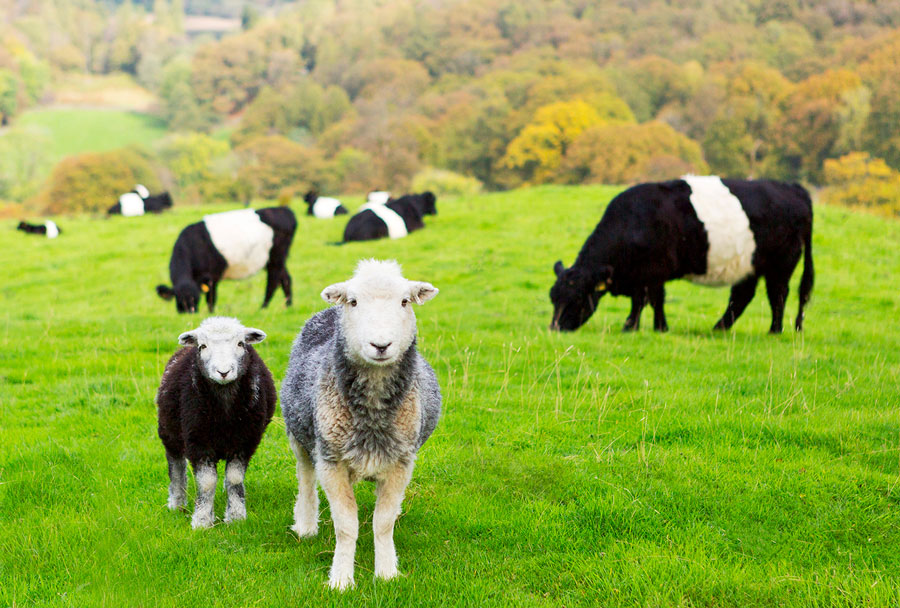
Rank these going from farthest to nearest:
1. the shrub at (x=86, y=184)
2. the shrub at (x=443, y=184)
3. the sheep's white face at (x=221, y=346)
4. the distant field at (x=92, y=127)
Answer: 1. the distant field at (x=92, y=127)
2. the shrub at (x=86, y=184)
3. the shrub at (x=443, y=184)
4. the sheep's white face at (x=221, y=346)

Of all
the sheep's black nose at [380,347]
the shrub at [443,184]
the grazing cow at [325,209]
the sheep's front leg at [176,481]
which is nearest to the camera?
the sheep's black nose at [380,347]

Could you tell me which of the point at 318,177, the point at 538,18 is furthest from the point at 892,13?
the point at 318,177

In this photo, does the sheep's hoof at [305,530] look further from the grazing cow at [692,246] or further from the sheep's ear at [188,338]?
the grazing cow at [692,246]

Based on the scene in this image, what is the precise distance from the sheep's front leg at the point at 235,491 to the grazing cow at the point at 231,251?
10173 millimetres

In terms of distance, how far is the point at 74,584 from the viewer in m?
4.41

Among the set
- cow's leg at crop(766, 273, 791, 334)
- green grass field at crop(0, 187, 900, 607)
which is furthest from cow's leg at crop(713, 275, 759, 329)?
green grass field at crop(0, 187, 900, 607)

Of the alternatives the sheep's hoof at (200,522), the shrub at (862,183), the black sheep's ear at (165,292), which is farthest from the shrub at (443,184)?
the sheep's hoof at (200,522)

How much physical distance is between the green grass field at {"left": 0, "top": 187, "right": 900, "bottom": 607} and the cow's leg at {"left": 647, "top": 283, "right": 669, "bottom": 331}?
0.32 m

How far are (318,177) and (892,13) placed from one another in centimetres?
6745

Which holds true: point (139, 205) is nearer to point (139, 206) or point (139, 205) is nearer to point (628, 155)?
point (139, 206)

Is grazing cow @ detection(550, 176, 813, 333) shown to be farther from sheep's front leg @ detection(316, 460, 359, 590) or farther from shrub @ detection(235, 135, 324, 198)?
shrub @ detection(235, 135, 324, 198)

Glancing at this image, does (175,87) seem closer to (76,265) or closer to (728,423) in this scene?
(76,265)

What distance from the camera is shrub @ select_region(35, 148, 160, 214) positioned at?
5231 cm

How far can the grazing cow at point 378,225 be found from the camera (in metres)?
24.4
